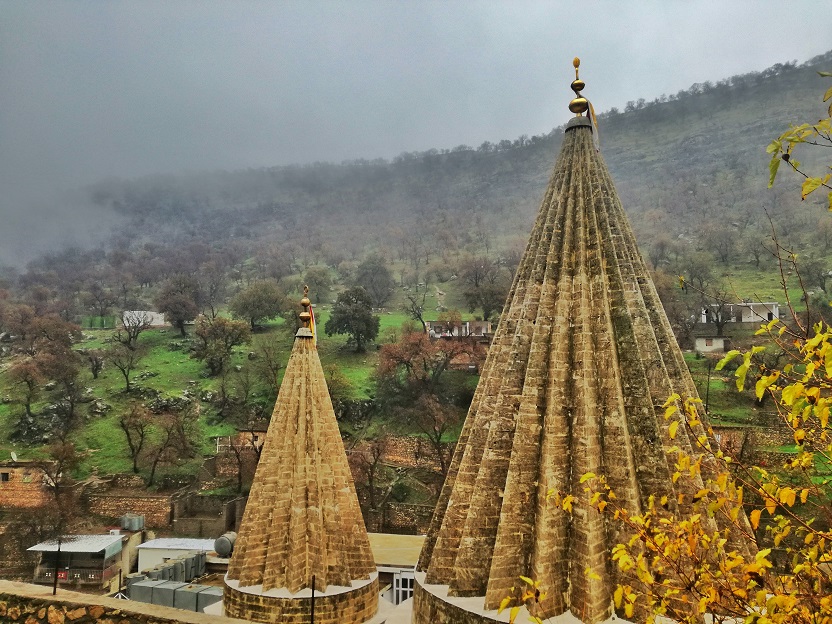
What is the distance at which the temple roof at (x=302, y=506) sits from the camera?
8.59m

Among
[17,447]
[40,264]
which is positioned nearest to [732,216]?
→ [17,447]

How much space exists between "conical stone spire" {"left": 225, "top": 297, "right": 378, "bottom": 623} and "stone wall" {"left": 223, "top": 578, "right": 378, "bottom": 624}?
1 cm

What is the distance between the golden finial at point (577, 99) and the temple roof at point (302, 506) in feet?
18.5

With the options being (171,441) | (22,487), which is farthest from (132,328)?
(22,487)

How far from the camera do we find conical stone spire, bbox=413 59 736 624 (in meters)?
5.62

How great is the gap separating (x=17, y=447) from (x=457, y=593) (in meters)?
37.3

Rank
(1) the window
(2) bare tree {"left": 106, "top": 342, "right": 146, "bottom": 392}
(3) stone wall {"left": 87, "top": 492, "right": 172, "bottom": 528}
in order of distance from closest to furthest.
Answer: (1) the window < (3) stone wall {"left": 87, "top": 492, "right": 172, "bottom": 528} < (2) bare tree {"left": 106, "top": 342, "right": 146, "bottom": 392}

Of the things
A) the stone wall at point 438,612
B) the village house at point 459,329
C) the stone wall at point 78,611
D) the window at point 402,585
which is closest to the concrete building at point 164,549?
the window at point 402,585

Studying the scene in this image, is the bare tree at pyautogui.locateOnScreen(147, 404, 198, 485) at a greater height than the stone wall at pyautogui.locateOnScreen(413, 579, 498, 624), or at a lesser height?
lesser

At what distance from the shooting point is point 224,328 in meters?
47.3

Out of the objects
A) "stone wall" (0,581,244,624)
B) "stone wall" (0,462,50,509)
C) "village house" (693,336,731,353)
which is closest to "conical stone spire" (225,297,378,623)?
"stone wall" (0,581,244,624)

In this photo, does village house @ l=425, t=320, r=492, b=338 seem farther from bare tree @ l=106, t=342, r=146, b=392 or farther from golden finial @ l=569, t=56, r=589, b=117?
golden finial @ l=569, t=56, r=589, b=117

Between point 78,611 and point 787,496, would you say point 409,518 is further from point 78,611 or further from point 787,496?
point 787,496

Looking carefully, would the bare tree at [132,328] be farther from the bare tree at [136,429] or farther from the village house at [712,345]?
the village house at [712,345]
